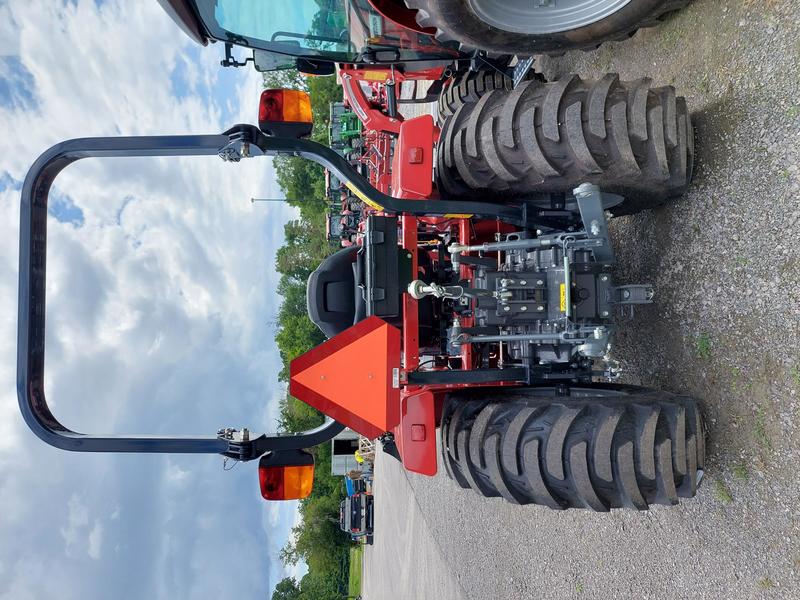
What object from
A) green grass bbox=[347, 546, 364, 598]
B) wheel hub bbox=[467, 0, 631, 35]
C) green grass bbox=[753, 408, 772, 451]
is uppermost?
wheel hub bbox=[467, 0, 631, 35]

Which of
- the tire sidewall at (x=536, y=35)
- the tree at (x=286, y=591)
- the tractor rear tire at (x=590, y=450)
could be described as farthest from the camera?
the tree at (x=286, y=591)

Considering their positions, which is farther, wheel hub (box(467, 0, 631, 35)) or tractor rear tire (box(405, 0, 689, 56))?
wheel hub (box(467, 0, 631, 35))

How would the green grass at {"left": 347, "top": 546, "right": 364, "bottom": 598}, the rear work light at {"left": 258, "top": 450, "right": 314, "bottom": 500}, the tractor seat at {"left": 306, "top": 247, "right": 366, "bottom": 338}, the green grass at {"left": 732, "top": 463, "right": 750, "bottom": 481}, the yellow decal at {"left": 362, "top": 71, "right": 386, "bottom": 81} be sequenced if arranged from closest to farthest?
1. the green grass at {"left": 732, "top": 463, "right": 750, "bottom": 481}
2. the rear work light at {"left": 258, "top": 450, "right": 314, "bottom": 500}
3. the tractor seat at {"left": 306, "top": 247, "right": 366, "bottom": 338}
4. the yellow decal at {"left": 362, "top": 71, "right": 386, "bottom": 81}
5. the green grass at {"left": 347, "top": 546, "right": 364, "bottom": 598}

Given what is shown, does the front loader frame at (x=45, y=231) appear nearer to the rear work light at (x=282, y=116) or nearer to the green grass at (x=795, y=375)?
the rear work light at (x=282, y=116)

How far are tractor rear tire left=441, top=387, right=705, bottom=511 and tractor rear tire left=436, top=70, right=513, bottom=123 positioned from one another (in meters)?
3.55

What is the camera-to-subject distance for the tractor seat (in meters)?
3.50

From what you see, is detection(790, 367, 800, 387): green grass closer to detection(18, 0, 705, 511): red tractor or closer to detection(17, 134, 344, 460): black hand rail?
detection(18, 0, 705, 511): red tractor

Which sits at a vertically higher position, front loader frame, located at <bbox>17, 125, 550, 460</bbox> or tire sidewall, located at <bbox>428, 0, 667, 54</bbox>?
tire sidewall, located at <bbox>428, 0, 667, 54</bbox>

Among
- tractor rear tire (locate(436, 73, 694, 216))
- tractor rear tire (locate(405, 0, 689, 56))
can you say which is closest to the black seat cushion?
tractor rear tire (locate(436, 73, 694, 216))

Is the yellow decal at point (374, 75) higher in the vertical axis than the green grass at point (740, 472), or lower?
higher

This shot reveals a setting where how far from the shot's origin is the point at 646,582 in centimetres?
340

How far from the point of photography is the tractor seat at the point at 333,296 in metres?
3.50

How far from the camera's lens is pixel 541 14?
10.1 feet

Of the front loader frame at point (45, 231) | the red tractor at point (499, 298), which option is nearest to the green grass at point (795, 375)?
the red tractor at point (499, 298)
